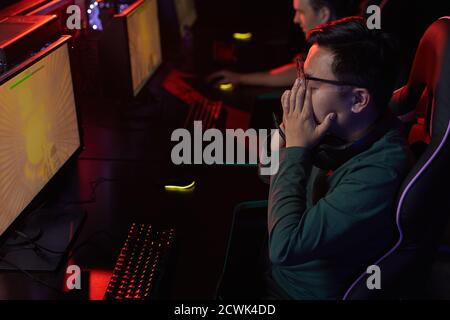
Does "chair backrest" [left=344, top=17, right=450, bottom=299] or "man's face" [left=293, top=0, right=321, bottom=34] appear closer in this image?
"chair backrest" [left=344, top=17, right=450, bottom=299]

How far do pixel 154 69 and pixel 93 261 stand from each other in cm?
131

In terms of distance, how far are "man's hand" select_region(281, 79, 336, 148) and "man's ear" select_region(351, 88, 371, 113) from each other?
2.3 inches

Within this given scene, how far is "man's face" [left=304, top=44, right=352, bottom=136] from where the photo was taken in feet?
4.21

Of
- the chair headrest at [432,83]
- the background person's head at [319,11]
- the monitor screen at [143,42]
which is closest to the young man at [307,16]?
the background person's head at [319,11]

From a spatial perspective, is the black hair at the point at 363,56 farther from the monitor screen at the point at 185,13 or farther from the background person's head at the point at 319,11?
the monitor screen at the point at 185,13

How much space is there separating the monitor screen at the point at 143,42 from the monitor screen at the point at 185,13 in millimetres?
564

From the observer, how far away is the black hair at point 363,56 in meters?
1.26

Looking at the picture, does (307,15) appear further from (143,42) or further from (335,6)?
(143,42)

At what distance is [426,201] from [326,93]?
13.5 inches

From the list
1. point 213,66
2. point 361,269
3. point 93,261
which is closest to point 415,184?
point 361,269

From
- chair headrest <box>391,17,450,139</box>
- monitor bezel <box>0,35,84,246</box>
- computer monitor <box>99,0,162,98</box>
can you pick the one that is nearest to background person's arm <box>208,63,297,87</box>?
computer monitor <box>99,0,162,98</box>

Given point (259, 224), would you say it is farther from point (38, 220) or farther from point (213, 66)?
point (213, 66)

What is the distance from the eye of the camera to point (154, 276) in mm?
1334

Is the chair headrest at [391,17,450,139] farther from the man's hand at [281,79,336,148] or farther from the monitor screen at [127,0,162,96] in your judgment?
the monitor screen at [127,0,162,96]
